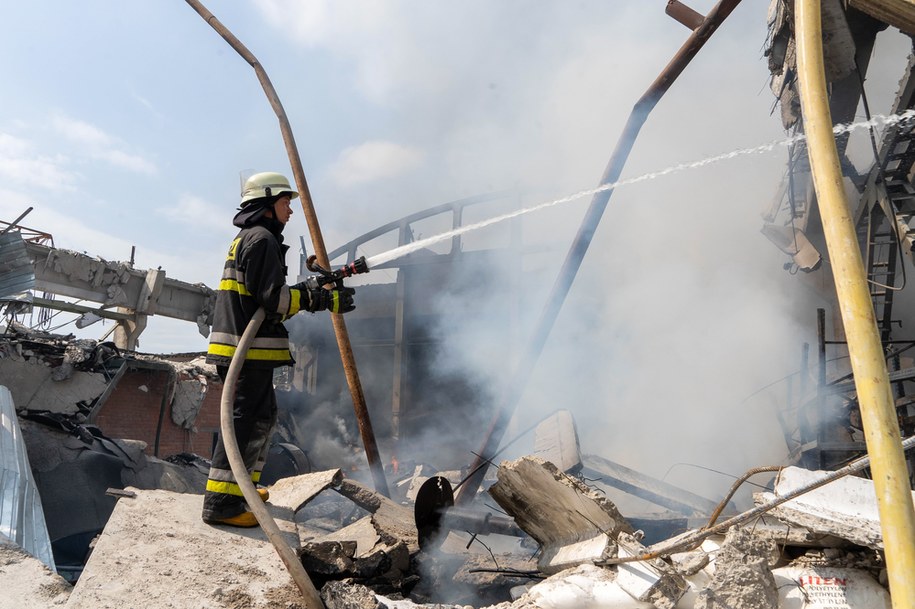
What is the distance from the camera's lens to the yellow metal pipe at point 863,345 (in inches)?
42.9

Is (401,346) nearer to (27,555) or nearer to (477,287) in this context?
(477,287)

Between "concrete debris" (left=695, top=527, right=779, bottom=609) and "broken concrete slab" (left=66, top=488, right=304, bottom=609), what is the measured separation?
1526 mm

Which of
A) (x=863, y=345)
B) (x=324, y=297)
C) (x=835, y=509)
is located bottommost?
(x=835, y=509)

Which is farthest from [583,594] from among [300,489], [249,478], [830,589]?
[300,489]

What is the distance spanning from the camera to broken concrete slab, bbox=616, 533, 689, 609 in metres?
2.19

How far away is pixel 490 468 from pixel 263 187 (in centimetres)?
515

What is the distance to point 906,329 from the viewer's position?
948 centimetres

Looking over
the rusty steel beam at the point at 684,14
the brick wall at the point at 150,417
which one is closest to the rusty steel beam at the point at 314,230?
the rusty steel beam at the point at 684,14

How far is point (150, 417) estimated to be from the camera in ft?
33.3

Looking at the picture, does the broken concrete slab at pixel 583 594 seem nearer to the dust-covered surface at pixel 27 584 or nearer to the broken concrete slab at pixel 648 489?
the dust-covered surface at pixel 27 584

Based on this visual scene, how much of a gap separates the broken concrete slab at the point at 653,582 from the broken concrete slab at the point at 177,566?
4.12 ft

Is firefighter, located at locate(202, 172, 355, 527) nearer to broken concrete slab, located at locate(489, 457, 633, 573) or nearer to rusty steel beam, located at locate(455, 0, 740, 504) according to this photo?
broken concrete slab, located at locate(489, 457, 633, 573)

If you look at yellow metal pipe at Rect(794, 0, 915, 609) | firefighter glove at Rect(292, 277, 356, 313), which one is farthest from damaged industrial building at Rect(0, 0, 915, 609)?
firefighter glove at Rect(292, 277, 356, 313)

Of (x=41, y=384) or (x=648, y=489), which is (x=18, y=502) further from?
(x=41, y=384)
